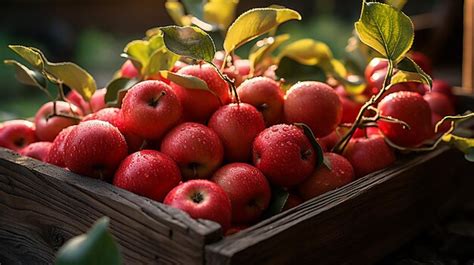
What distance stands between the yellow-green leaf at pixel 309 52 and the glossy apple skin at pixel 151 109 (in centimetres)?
44

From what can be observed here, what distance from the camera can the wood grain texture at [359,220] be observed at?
0.85 meters

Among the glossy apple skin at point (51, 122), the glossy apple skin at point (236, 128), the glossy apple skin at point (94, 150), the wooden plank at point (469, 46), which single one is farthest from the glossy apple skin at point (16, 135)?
the wooden plank at point (469, 46)

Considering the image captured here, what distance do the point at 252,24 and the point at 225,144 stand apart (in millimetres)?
208

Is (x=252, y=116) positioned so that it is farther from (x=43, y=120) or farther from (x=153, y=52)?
(x=43, y=120)

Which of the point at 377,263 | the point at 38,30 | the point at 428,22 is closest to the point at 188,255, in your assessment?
the point at 377,263

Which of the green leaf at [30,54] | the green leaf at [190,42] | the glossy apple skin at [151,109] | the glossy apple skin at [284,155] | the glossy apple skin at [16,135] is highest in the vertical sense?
the green leaf at [190,42]

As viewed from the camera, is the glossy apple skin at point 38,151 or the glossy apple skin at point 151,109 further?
the glossy apple skin at point 38,151

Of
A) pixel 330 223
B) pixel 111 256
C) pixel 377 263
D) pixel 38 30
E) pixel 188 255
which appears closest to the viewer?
pixel 111 256

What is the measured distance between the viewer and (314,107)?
110cm

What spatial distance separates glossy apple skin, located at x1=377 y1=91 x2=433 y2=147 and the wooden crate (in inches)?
1.7

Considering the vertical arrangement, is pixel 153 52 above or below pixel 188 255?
above

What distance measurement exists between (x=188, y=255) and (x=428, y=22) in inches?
90.7

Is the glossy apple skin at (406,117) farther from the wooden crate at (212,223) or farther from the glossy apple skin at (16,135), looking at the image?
the glossy apple skin at (16,135)

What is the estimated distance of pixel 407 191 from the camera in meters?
1.19
